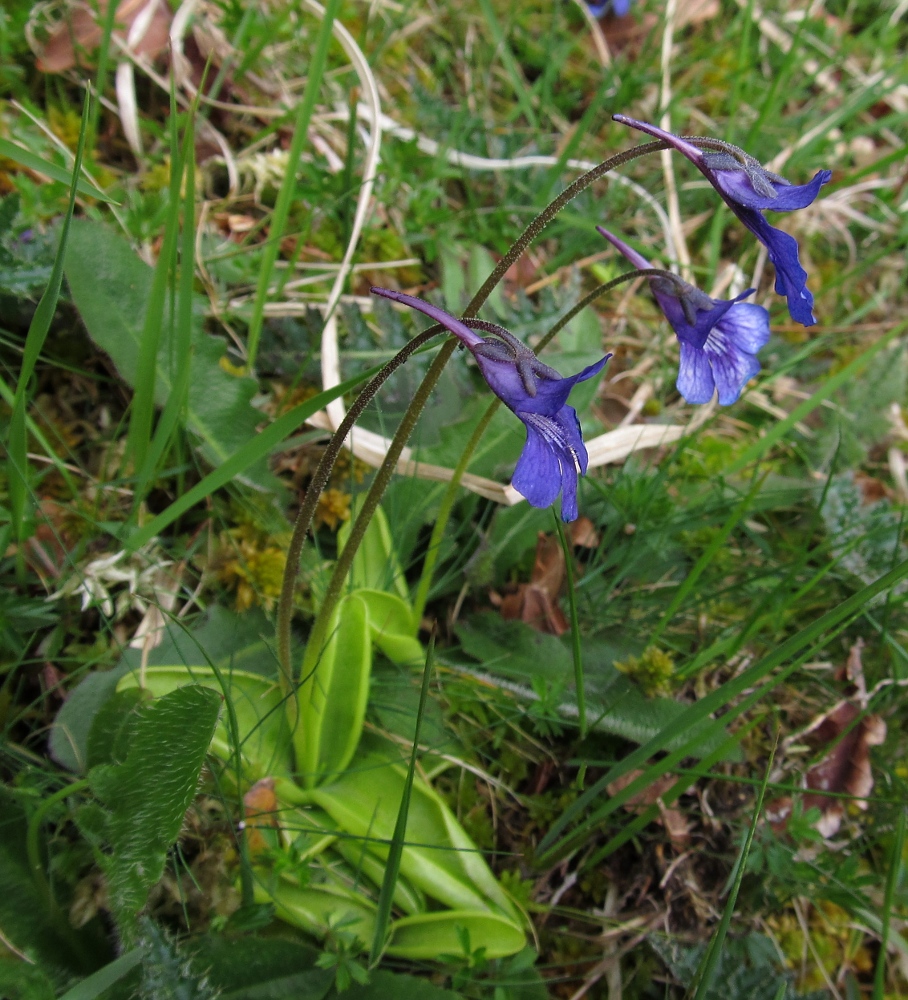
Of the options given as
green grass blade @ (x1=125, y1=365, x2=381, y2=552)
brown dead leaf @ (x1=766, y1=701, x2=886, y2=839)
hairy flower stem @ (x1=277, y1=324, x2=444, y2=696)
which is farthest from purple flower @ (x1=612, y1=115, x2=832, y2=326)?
brown dead leaf @ (x1=766, y1=701, x2=886, y2=839)

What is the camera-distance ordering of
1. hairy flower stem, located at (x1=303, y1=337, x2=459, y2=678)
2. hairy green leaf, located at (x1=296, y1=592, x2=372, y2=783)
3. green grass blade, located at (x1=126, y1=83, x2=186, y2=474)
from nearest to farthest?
1. hairy flower stem, located at (x1=303, y1=337, x2=459, y2=678)
2. green grass blade, located at (x1=126, y1=83, x2=186, y2=474)
3. hairy green leaf, located at (x1=296, y1=592, x2=372, y2=783)

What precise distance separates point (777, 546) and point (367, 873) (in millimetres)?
1476

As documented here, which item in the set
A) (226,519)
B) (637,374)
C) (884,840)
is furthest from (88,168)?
(884,840)

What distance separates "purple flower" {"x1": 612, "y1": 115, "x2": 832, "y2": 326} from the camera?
1.17 metres

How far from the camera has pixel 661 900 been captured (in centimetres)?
181

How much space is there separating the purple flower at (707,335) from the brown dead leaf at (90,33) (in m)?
1.89

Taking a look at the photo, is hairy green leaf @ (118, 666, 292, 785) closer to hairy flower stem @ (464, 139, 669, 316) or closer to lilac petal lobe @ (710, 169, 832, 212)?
hairy flower stem @ (464, 139, 669, 316)

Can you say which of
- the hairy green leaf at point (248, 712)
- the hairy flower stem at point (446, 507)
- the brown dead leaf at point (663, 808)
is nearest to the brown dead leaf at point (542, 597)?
the hairy flower stem at point (446, 507)

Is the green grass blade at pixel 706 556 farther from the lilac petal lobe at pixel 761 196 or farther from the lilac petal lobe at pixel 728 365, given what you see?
the lilac petal lobe at pixel 761 196

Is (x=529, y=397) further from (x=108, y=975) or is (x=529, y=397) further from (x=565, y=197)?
(x=108, y=975)

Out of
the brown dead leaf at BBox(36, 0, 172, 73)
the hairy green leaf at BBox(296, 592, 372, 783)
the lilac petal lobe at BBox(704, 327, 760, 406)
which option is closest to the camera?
the lilac petal lobe at BBox(704, 327, 760, 406)

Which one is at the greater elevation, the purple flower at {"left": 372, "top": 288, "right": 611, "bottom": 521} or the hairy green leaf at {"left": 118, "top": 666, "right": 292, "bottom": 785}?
the purple flower at {"left": 372, "top": 288, "right": 611, "bottom": 521}

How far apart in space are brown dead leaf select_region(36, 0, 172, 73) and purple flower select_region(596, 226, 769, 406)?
74.4 inches

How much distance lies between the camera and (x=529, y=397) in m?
1.09
